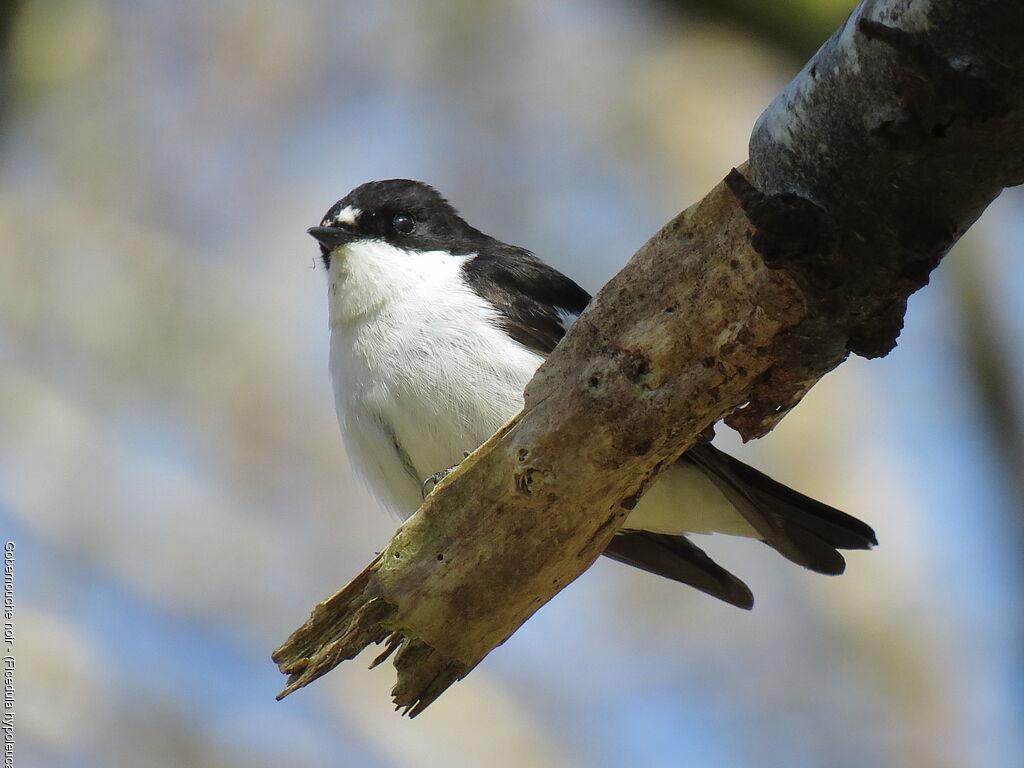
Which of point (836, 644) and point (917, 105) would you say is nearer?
point (917, 105)

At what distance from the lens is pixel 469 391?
13.1 ft

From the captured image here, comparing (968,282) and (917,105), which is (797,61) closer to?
(968,282)

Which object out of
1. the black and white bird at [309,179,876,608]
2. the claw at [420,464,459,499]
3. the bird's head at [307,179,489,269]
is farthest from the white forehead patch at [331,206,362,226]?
the claw at [420,464,459,499]

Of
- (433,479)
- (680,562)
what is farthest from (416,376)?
(680,562)

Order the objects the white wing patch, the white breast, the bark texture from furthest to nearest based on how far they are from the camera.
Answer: the white wing patch < the white breast < the bark texture

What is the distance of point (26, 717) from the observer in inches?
251

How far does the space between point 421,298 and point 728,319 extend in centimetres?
188

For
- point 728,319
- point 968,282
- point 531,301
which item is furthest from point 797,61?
point 728,319

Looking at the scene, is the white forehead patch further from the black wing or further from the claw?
the claw

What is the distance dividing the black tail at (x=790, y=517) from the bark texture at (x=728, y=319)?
89 cm

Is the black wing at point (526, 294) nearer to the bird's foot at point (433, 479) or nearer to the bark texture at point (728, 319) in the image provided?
the bird's foot at point (433, 479)

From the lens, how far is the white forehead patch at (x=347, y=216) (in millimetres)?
4902

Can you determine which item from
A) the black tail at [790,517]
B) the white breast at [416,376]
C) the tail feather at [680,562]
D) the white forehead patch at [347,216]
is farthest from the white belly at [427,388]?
the white forehead patch at [347,216]

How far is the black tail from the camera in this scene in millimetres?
3855
